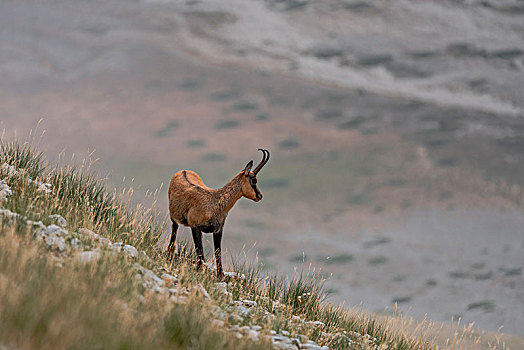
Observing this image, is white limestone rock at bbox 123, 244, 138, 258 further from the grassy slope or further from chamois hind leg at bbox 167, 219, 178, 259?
chamois hind leg at bbox 167, 219, 178, 259

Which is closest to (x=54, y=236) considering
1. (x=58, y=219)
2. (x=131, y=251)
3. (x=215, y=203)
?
(x=58, y=219)

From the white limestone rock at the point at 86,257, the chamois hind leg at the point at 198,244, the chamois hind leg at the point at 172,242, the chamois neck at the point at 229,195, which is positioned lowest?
the chamois hind leg at the point at 172,242

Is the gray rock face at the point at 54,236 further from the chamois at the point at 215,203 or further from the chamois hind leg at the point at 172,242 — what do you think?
the chamois hind leg at the point at 172,242

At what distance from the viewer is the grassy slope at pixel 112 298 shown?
5.96m

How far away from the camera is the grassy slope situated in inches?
235

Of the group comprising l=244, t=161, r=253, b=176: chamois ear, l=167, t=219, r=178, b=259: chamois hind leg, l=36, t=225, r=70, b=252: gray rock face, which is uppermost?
l=244, t=161, r=253, b=176: chamois ear

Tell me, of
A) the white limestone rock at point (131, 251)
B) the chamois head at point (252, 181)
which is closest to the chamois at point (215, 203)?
the chamois head at point (252, 181)

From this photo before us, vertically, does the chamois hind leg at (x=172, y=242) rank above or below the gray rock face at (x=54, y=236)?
below

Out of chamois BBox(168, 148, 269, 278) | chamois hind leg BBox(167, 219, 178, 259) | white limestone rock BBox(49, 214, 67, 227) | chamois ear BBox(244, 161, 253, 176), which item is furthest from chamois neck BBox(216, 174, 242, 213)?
white limestone rock BBox(49, 214, 67, 227)

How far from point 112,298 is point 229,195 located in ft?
12.9

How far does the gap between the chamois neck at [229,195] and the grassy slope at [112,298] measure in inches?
53.0

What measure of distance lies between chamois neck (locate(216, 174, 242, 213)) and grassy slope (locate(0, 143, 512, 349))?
135cm

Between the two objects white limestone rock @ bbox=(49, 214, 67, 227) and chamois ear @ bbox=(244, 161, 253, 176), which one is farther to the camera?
chamois ear @ bbox=(244, 161, 253, 176)

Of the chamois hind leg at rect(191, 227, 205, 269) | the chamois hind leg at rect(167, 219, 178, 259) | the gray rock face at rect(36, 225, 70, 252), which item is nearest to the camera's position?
the gray rock face at rect(36, 225, 70, 252)
